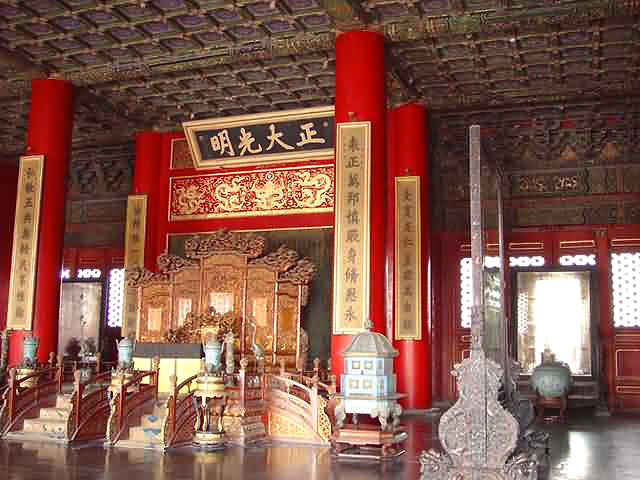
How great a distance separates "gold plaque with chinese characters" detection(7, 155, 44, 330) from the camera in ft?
29.9

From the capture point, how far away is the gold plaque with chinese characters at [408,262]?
975cm

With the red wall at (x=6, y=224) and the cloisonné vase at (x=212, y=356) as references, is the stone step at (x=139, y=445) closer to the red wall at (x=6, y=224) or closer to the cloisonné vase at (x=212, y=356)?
the cloisonné vase at (x=212, y=356)

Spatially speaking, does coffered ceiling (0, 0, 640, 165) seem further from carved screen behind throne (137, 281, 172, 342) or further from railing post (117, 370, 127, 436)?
railing post (117, 370, 127, 436)

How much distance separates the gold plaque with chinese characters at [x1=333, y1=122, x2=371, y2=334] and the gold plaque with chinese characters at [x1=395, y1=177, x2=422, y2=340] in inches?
94.9

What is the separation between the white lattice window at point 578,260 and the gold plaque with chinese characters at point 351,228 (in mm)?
4291

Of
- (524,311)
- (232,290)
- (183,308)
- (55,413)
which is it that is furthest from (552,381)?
(55,413)

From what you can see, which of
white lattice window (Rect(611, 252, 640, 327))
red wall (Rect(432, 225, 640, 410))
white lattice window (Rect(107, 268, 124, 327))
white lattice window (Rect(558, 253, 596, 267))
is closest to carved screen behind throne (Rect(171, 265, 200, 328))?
white lattice window (Rect(107, 268, 124, 327))

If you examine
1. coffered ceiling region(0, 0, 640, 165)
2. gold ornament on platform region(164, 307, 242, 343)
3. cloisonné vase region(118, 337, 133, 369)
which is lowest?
cloisonné vase region(118, 337, 133, 369)

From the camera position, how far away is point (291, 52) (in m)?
8.48

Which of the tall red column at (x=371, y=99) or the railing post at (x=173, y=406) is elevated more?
the tall red column at (x=371, y=99)

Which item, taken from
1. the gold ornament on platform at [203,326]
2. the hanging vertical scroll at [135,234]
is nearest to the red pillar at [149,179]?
the hanging vertical scroll at [135,234]

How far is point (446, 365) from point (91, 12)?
6.75 m

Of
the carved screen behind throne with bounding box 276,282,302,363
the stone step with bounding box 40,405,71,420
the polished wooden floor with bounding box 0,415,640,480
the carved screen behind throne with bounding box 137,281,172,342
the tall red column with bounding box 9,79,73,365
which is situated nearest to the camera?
the polished wooden floor with bounding box 0,415,640,480

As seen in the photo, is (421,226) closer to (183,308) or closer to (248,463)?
(183,308)
